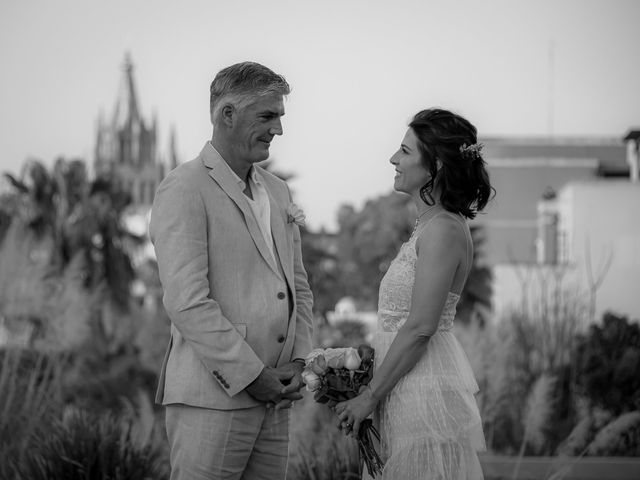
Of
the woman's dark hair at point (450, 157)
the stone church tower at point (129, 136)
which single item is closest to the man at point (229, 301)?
the woman's dark hair at point (450, 157)

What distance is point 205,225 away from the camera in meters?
3.57

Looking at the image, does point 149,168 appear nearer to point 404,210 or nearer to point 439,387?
point 404,210

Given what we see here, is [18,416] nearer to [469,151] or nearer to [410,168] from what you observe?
[410,168]

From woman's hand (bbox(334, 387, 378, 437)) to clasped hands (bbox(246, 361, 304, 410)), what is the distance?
20 cm

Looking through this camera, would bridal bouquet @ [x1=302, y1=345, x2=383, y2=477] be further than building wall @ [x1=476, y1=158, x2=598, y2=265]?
No

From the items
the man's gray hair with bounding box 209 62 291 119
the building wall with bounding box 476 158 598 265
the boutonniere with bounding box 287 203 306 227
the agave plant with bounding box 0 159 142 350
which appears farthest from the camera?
the building wall with bounding box 476 158 598 265

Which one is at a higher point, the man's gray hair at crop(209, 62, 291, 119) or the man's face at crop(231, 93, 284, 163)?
the man's gray hair at crop(209, 62, 291, 119)

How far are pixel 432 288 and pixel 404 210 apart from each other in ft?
88.5

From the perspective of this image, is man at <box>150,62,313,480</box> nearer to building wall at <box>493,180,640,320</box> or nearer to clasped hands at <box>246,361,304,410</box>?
clasped hands at <box>246,361,304,410</box>

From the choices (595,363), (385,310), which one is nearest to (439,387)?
(385,310)

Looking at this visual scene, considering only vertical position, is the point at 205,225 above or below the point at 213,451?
above

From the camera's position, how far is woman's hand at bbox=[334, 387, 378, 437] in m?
3.51

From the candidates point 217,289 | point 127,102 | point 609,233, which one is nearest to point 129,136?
point 127,102

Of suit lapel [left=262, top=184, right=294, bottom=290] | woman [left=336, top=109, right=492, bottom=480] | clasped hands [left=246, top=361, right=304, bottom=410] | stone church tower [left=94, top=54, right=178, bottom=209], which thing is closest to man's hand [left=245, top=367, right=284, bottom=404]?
clasped hands [left=246, top=361, right=304, bottom=410]
